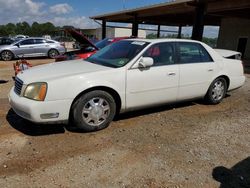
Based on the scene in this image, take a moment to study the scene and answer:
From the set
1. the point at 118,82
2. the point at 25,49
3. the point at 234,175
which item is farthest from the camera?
the point at 25,49

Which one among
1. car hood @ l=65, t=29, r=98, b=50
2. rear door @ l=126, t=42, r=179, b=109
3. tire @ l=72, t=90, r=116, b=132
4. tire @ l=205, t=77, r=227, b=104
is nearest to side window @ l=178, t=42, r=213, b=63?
rear door @ l=126, t=42, r=179, b=109

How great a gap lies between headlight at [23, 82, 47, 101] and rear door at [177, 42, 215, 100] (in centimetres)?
262

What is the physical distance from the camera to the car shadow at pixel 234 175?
302 cm

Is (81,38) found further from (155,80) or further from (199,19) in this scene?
(199,19)

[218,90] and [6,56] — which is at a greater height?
[218,90]

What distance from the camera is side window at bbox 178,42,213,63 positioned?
524 cm

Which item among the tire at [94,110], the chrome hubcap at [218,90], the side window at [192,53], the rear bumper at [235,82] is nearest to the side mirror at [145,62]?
the tire at [94,110]

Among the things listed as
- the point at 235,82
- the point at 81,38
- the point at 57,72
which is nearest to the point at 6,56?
the point at 81,38

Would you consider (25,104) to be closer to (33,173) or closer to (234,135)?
(33,173)

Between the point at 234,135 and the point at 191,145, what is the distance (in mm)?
931

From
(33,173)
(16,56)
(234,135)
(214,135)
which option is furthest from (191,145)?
(16,56)

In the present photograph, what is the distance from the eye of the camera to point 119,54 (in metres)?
4.93

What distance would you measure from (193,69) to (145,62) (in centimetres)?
131

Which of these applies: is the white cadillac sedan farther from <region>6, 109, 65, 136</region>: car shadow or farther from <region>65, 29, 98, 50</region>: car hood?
<region>65, 29, 98, 50</region>: car hood
